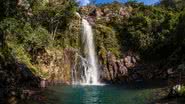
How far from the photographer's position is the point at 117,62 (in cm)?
6550

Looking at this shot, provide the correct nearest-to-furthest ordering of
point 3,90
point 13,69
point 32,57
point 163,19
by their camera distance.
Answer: point 3,90 → point 13,69 → point 32,57 → point 163,19

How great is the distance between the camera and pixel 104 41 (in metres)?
70.8

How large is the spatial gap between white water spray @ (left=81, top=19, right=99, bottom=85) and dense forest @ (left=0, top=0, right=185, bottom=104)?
3.33 feet

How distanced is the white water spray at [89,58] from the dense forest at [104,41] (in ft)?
3.33

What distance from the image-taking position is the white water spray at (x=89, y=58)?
6400 centimetres

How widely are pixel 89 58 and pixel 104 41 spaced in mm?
5833

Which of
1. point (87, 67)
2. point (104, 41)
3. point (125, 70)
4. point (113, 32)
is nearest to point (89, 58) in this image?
point (87, 67)

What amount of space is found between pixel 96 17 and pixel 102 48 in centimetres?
1210

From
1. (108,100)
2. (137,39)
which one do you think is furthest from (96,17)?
(108,100)

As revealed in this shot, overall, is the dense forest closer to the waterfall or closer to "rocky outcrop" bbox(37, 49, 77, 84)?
"rocky outcrop" bbox(37, 49, 77, 84)

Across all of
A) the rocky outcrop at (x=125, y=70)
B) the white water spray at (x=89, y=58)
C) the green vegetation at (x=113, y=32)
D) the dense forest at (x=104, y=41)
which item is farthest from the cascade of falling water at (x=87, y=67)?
the rocky outcrop at (x=125, y=70)

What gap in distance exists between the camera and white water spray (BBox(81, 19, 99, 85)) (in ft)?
210

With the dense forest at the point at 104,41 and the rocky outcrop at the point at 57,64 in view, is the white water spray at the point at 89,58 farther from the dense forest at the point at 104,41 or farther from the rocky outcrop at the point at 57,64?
the rocky outcrop at the point at 57,64

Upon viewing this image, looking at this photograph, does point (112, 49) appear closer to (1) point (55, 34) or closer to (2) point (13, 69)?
(1) point (55, 34)
